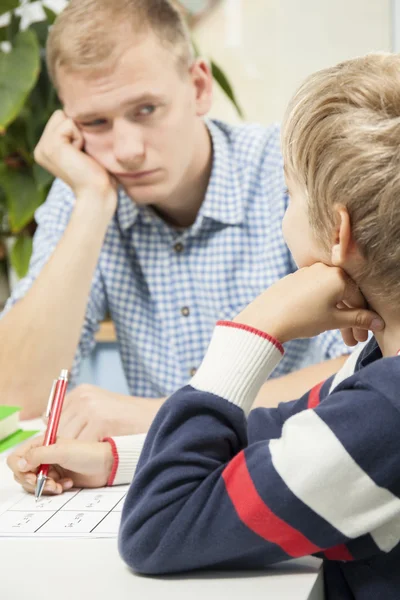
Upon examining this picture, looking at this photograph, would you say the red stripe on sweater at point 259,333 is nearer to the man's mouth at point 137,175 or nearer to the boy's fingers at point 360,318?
the boy's fingers at point 360,318

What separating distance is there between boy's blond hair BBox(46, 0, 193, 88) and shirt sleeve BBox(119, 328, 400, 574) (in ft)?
2.84

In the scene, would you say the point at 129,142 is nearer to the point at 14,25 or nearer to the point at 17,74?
the point at 17,74

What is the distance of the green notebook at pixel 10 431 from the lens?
1.11 meters

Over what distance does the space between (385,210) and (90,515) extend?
410 millimetres

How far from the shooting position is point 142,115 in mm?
1429

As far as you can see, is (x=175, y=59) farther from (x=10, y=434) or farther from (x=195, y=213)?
(x=10, y=434)

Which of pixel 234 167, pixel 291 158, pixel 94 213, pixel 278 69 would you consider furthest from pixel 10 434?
pixel 278 69

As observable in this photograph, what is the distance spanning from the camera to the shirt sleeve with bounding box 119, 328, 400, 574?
61 cm

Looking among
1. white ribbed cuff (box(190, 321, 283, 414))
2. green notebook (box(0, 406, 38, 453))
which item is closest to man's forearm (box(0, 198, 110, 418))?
green notebook (box(0, 406, 38, 453))

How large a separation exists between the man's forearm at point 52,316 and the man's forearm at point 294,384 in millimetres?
400

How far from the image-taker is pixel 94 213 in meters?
1.51

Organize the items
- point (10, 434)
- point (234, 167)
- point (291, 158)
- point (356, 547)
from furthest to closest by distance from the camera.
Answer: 1. point (234, 167)
2. point (10, 434)
3. point (291, 158)
4. point (356, 547)

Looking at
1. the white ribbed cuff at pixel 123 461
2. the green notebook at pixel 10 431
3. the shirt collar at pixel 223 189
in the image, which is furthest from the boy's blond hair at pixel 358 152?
the shirt collar at pixel 223 189

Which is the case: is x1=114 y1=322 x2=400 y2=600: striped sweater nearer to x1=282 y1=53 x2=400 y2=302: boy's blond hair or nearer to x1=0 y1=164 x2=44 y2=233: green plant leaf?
x1=282 y1=53 x2=400 y2=302: boy's blond hair
